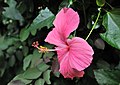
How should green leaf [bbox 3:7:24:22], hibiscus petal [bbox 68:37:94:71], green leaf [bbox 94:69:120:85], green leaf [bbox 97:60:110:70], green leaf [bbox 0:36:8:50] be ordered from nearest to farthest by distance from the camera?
hibiscus petal [bbox 68:37:94:71], green leaf [bbox 94:69:120:85], green leaf [bbox 97:60:110:70], green leaf [bbox 3:7:24:22], green leaf [bbox 0:36:8:50]

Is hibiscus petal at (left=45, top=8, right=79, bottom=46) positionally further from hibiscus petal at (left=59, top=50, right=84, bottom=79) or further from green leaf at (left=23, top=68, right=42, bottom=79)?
green leaf at (left=23, top=68, right=42, bottom=79)

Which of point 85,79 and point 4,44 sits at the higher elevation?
point 4,44

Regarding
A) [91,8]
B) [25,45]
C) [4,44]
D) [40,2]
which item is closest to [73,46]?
[91,8]

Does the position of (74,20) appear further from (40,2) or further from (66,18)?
(40,2)

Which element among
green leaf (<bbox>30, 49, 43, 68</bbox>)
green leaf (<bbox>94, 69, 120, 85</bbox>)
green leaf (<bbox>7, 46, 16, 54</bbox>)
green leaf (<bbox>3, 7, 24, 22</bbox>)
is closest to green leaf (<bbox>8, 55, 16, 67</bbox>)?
green leaf (<bbox>7, 46, 16, 54</bbox>)

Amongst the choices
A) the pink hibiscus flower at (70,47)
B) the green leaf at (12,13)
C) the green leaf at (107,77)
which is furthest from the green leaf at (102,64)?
the green leaf at (12,13)

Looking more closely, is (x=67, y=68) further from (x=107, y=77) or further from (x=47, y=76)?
(x=47, y=76)
